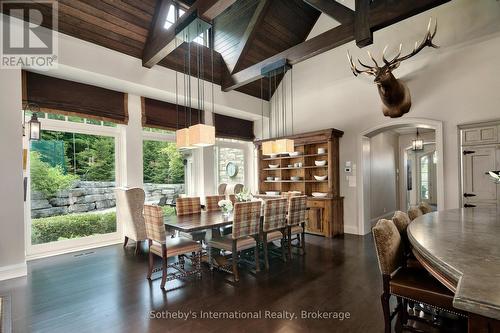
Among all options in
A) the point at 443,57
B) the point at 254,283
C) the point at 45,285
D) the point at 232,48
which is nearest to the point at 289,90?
the point at 232,48

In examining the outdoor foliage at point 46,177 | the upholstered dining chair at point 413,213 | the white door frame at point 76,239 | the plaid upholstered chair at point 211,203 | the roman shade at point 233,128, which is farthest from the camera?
the roman shade at point 233,128

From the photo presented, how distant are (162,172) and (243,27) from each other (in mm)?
3778

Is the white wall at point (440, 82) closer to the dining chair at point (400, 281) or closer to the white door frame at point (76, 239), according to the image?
the dining chair at point (400, 281)

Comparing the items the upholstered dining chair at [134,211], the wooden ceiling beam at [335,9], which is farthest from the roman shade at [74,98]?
the wooden ceiling beam at [335,9]

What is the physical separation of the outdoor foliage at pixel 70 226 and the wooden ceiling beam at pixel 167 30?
121 inches

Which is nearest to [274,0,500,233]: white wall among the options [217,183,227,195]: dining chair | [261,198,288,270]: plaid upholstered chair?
[261,198,288,270]: plaid upholstered chair

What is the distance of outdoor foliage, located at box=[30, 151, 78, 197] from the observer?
14.1 ft

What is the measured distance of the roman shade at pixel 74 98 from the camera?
405 cm

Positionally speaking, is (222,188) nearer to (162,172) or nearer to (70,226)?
(162,172)

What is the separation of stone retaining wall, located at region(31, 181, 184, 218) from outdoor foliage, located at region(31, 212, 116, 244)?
11 cm

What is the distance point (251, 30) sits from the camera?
5.62m

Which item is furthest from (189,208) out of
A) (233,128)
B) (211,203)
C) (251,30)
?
(251,30)

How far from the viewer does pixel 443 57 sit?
180 inches

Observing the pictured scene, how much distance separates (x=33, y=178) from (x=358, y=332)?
16.8ft
